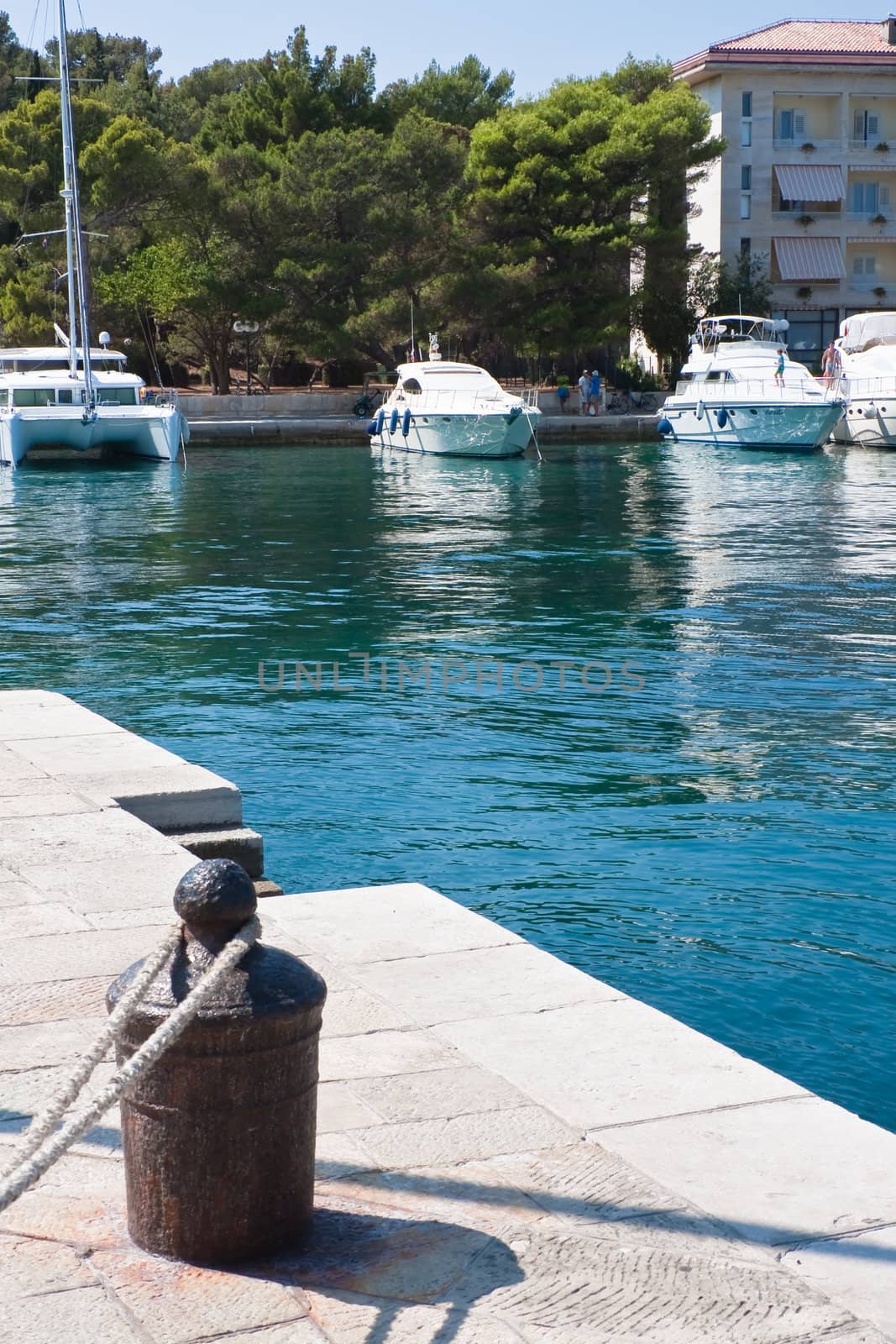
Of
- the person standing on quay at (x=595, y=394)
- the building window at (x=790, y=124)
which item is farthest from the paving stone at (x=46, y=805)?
the building window at (x=790, y=124)

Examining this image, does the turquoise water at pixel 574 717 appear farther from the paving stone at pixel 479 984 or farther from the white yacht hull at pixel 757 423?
the white yacht hull at pixel 757 423

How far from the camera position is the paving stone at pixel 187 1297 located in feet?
9.39

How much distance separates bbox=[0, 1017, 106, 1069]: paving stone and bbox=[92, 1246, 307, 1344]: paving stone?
1.00 m

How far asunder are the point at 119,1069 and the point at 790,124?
2480 inches

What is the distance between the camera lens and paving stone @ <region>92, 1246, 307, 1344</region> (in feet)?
9.39

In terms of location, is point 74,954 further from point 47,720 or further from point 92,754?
point 47,720

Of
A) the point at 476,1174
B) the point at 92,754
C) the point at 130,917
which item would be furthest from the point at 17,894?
the point at 476,1174

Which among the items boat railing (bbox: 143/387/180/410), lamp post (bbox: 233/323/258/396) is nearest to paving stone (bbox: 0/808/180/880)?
boat railing (bbox: 143/387/180/410)

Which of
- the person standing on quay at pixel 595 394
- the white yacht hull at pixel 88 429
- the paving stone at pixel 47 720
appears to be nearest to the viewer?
the paving stone at pixel 47 720

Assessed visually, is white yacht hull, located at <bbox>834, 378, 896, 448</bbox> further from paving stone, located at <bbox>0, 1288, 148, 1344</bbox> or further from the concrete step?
paving stone, located at <bbox>0, 1288, 148, 1344</bbox>

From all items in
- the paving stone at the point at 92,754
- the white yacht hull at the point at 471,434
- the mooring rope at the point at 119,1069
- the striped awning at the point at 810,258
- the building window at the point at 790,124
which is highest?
the building window at the point at 790,124

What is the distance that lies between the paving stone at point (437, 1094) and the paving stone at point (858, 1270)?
903mm

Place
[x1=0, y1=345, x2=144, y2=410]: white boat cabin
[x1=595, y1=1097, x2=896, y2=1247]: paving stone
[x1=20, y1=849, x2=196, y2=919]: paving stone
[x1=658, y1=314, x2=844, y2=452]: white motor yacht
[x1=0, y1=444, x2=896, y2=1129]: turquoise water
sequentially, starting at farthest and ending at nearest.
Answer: [x1=658, y1=314, x2=844, y2=452]: white motor yacht, [x1=0, y1=345, x2=144, y2=410]: white boat cabin, [x1=0, y1=444, x2=896, y2=1129]: turquoise water, [x1=20, y1=849, x2=196, y2=919]: paving stone, [x1=595, y1=1097, x2=896, y2=1247]: paving stone

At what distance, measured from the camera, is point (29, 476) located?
3759 cm
